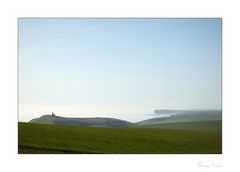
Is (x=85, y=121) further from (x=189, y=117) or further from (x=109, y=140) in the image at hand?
(x=189, y=117)

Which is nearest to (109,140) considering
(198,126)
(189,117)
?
(189,117)

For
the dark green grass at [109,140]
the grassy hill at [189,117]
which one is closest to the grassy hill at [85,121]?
the dark green grass at [109,140]

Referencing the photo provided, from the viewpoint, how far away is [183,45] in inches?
948

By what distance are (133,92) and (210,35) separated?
5.22 ft

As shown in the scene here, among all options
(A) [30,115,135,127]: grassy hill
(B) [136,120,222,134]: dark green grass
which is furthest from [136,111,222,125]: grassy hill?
(A) [30,115,135,127]: grassy hill

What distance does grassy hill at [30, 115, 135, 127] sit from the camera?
24.0 metres

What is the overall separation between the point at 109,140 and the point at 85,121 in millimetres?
516

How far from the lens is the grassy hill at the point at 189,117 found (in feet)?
78.6

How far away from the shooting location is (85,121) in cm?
2403
